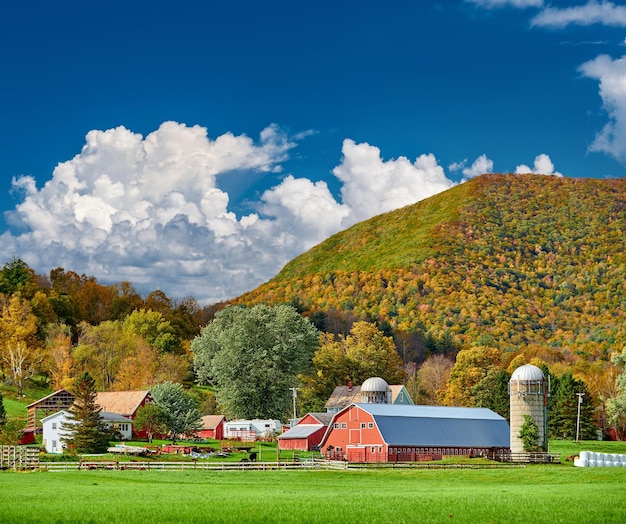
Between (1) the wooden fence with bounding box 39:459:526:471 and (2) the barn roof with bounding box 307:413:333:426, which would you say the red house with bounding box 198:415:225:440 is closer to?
(2) the barn roof with bounding box 307:413:333:426

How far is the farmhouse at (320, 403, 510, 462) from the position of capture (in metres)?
83.3

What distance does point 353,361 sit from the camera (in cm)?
11919

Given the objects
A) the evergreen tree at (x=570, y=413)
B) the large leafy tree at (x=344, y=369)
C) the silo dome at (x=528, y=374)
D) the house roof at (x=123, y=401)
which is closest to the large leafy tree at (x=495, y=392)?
the evergreen tree at (x=570, y=413)

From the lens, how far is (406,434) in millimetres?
84188

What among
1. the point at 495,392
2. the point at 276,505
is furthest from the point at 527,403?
Result: the point at 276,505

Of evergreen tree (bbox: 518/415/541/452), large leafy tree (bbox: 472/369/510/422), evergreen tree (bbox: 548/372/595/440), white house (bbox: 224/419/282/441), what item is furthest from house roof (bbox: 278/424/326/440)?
A: evergreen tree (bbox: 548/372/595/440)

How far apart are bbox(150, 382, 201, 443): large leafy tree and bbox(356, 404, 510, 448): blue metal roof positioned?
69.7ft

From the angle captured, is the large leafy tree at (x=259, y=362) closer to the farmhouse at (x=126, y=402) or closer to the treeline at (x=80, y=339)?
the farmhouse at (x=126, y=402)

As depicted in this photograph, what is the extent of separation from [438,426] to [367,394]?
14746 mm

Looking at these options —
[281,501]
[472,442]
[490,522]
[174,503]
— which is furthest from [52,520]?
[472,442]

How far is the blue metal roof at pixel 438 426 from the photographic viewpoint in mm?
84188

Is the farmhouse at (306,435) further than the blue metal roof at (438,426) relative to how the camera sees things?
Yes

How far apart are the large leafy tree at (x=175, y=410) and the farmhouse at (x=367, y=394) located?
679 inches

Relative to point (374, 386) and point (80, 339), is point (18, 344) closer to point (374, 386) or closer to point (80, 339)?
point (80, 339)
